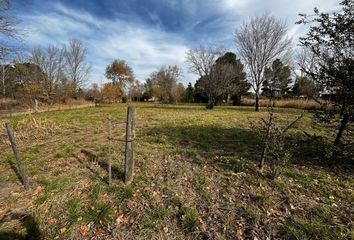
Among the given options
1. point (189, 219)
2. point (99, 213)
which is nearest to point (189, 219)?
point (189, 219)

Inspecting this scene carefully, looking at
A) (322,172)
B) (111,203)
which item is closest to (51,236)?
(111,203)

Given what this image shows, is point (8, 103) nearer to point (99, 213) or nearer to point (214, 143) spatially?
point (214, 143)

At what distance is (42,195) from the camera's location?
3908mm

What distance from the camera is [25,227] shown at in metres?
3.18

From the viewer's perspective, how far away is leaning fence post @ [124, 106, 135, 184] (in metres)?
4.15

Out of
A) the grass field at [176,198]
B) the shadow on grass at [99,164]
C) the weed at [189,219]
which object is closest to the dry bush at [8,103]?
the grass field at [176,198]

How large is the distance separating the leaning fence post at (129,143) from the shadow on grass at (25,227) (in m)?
1.65

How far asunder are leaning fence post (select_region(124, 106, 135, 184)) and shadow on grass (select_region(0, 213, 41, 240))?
1.65 m

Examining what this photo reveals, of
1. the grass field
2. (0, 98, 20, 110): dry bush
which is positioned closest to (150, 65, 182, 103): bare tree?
(0, 98, 20, 110): dry bush

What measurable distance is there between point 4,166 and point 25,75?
30515 millimetres

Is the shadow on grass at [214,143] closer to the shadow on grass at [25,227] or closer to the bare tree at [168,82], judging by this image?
the shadow on grass at [25,227]

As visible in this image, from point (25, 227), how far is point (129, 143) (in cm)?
209

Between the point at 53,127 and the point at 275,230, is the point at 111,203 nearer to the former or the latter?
the point at 275,230

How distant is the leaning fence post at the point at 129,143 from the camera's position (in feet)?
13.6
